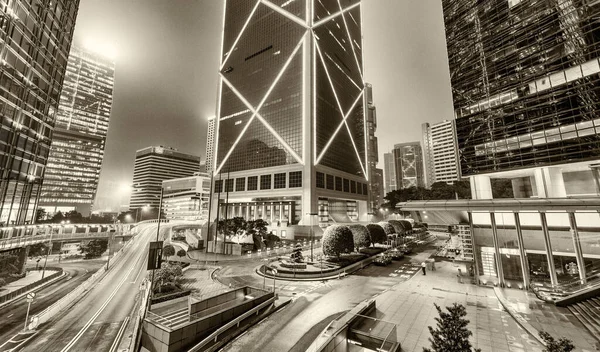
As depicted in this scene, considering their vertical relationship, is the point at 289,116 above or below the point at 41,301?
above

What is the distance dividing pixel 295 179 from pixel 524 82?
164ft

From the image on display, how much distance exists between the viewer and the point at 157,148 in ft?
629

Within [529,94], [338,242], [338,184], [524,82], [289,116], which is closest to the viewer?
[529,94]

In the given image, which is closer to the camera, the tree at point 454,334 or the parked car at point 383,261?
the tree at point 454,334

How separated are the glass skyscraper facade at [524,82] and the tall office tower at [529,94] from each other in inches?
3.0

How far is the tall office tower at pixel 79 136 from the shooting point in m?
128

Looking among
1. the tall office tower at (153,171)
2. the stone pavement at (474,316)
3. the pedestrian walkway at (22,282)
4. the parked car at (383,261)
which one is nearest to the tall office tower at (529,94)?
the stone pavement at (474,316)

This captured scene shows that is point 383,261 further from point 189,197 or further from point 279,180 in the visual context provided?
point 189,197

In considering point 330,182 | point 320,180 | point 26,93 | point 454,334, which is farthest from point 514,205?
point 26,93

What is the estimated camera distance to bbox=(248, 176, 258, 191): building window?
3022 inches

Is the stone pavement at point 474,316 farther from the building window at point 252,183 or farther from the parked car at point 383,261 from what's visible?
the building window at point 252,183

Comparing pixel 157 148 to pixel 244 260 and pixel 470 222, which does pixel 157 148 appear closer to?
pixel 244 260

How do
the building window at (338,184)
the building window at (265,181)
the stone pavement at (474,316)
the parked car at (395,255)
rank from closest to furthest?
the stone pavement at (474,316) → the parked car at (395,255) → the building window at (265,181) → the building window at (338,184)

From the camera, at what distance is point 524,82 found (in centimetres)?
2911
